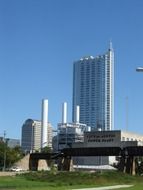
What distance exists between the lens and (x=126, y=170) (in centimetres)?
12475

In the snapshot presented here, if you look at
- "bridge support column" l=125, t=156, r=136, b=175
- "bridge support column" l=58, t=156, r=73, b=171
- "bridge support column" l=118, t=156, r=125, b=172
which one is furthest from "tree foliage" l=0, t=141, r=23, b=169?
"bridge support column" l=125, t=156, r=136, b=175

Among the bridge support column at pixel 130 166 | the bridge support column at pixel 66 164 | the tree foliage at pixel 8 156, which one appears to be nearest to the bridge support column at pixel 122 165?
the bridge support column at pixel 130 166

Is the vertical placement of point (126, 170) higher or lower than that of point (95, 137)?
lower

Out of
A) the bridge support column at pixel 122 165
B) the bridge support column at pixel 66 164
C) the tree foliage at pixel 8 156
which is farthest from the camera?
the tree foliage at pixel 8 156

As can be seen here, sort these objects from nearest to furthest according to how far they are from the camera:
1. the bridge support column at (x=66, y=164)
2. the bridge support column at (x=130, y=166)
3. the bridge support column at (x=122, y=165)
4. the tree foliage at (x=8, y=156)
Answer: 1. the bridge support column at (x=122, y=165)
2. the bridge support column at (x=130, y=166)
3. the bridge support column at (x=66, y=164)
4. the tree foliage at (x=8, y=156)

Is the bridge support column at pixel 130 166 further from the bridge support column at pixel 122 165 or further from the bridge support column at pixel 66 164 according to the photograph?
the bridge support column at pixel 66 164

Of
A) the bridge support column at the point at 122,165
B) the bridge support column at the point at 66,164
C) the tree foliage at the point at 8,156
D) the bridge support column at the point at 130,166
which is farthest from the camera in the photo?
the tree foliage at the point at 8,156

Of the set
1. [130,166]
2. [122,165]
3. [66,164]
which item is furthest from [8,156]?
[130,166]

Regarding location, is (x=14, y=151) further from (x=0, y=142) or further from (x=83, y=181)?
(x=83, y=181)

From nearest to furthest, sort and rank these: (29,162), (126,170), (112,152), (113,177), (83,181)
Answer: (83,181)
(113,177)
(126,170)
(112,152)
(29,162)

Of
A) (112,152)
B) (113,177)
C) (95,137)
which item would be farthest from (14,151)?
(113,177)

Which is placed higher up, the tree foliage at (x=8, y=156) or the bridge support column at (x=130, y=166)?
the tree foliage at (x=8, y=156)

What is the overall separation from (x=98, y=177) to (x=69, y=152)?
69.7m

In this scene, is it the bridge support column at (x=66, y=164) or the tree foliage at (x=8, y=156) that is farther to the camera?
the tree foliage at (x=8, y=156)
